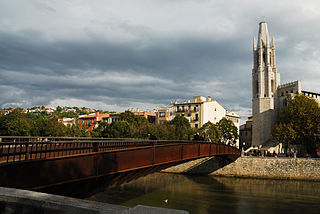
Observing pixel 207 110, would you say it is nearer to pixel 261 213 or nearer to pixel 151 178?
pixel 151 178

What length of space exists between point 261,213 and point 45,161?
20054 millimetres

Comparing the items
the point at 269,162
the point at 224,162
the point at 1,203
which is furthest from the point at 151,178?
the point at 1,203

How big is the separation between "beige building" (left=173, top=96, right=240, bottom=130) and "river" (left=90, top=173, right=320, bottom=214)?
37801 millimetres

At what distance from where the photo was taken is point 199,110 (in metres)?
77.5

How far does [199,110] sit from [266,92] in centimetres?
1961

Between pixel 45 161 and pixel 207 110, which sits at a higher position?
pixel 207 110

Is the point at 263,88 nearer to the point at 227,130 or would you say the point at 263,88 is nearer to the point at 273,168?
the point at 227,130

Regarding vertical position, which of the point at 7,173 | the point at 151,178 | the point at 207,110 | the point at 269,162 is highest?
the point at 207,110

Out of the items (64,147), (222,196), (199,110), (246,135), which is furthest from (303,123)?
(64,147)

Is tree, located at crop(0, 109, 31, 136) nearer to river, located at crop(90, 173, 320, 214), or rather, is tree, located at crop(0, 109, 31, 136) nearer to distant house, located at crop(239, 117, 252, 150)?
river, located at crop(90, 173, 320, 214)

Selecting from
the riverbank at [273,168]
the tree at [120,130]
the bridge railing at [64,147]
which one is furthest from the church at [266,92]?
the bridge railing at [64,147]

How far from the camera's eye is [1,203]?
4293 mm

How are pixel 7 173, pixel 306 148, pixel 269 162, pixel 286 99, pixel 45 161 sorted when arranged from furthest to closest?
pixel 286 99 < pixel 306 148 < pixel 269 162 < pixel 45 161 < pixel 7 173

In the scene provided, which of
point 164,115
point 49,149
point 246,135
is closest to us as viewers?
point 49,149
